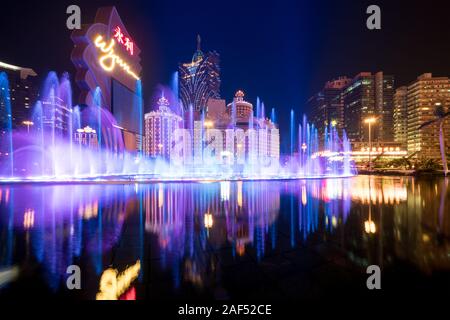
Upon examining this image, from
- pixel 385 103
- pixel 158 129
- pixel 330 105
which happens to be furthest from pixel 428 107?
pixel 158 129

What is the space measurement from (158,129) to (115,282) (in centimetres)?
9134

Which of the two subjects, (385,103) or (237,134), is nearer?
(237,134)

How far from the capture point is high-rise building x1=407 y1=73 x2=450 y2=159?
312 feet

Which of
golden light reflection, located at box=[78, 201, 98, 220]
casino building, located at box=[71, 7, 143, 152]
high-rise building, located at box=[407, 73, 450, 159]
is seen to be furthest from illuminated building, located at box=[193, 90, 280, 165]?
golden light reflection, located at box=[78, 201, 98, 220]

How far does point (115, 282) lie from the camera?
3262 millimetres

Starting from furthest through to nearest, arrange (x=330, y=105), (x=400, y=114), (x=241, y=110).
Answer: (x=330, y=105)
(x=400, y=114)
(x=241, y=110)

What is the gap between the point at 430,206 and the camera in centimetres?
816

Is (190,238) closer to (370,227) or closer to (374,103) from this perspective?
(370,227)

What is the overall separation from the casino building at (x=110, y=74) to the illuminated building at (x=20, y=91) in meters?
46.9

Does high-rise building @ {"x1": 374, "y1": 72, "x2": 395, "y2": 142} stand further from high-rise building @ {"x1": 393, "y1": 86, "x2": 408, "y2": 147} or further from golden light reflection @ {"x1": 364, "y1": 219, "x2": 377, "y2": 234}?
golden light reflection @ {"x1": 364, "y1": 219, "x2": 377, "y2": 234}

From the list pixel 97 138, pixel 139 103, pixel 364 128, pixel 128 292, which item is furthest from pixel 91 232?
pixel 364 128

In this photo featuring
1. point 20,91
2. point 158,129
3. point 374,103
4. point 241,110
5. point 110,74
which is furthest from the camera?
point 374,103
